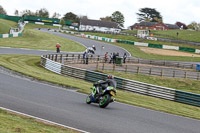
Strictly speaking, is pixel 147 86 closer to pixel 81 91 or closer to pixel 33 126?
pixel 81 91

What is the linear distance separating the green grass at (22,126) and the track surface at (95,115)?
779 mm

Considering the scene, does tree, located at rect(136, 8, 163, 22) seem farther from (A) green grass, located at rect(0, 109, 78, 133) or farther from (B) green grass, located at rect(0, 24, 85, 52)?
(A) green grass, located at rect(0, 109, 78, 133)

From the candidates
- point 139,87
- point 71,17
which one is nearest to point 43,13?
point 71,17

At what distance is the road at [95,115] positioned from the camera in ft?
34.1

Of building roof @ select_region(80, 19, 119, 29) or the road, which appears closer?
the road

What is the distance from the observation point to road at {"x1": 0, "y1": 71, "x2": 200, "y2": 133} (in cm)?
1041

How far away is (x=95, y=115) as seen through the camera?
11852mm

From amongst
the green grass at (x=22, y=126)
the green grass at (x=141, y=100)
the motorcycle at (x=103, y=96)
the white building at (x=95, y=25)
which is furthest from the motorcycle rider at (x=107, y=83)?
the white building at (x=95, y=25)

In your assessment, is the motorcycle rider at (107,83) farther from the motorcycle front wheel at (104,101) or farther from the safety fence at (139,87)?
the safety fence at (139,87)

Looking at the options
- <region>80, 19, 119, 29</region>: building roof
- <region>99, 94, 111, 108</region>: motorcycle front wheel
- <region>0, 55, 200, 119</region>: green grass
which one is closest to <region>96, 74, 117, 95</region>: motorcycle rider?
<region>99, 94, 111, 108</region>: motorcycle front wheel

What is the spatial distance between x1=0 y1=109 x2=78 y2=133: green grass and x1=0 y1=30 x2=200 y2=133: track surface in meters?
0.78

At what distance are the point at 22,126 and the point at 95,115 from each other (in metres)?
3.73

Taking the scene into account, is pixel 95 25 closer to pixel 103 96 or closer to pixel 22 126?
pixel 103 96

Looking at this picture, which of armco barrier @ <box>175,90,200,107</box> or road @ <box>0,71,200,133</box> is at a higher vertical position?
road @ <box>0,71,200,133</box>
